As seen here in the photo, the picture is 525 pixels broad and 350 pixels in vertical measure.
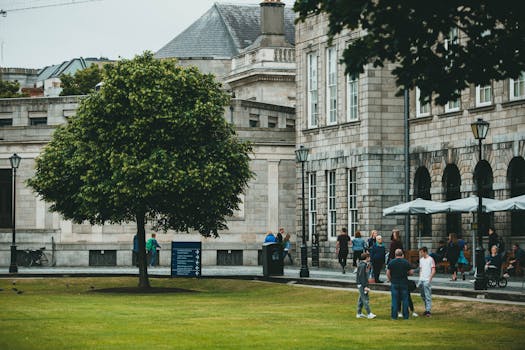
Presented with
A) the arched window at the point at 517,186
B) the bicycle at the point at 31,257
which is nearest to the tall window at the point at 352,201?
the arched window at the point at 517,186

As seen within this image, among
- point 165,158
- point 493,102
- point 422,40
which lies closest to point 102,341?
point 422,40

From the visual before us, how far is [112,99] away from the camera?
148ft

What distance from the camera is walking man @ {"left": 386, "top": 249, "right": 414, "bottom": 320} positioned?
32.5 metres

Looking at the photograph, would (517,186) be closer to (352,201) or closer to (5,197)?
(352,201)

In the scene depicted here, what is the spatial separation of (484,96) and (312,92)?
1323 cm

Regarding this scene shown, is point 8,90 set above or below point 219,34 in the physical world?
below

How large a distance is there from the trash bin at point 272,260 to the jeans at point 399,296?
1788 cm

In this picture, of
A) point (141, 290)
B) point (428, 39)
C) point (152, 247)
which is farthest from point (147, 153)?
point (428, 39)

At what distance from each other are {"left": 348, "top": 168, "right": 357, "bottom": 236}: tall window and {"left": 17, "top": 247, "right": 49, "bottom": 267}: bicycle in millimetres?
16196

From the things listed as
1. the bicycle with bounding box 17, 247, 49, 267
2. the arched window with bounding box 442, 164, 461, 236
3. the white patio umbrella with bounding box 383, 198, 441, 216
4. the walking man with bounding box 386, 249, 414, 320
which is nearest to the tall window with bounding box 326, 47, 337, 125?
the arched window with bounding box 442, 164, 461, 236

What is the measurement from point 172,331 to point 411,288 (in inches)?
284

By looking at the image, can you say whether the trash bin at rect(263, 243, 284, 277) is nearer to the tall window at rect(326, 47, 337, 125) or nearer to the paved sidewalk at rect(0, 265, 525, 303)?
the paved sidewalk at rect(0, 265, 525, 303)

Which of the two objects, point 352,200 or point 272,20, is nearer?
point 352,200

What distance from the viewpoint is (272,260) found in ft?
166
